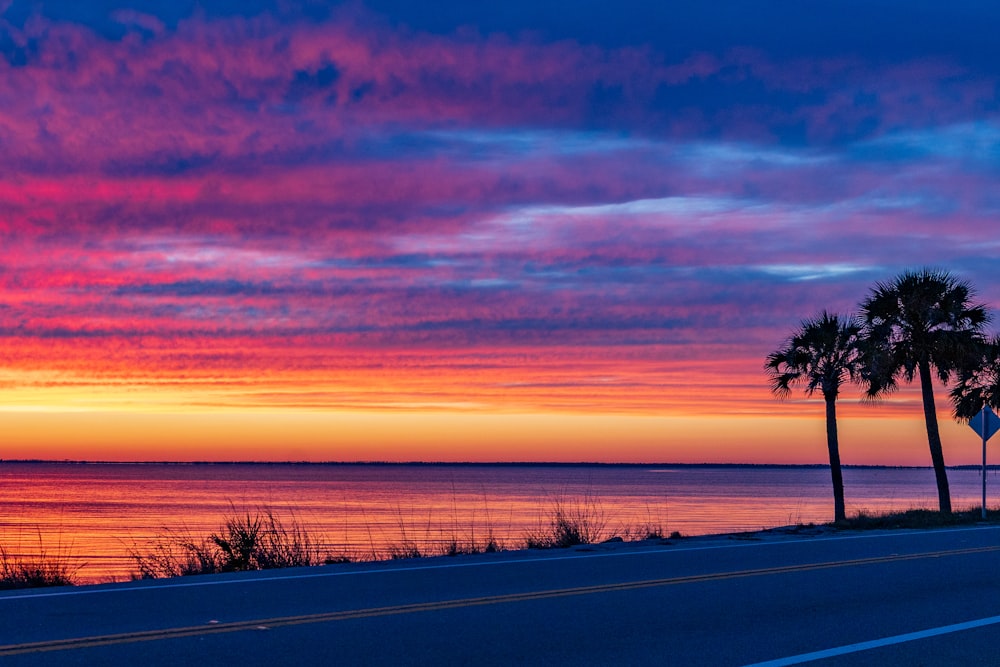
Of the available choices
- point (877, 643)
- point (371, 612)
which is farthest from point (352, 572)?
point (877, 643)

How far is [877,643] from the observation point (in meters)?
9.59

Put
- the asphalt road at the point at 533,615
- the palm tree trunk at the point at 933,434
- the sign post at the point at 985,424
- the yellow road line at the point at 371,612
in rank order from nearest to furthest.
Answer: the asphalt road at the point at 533,615
the yellow road line at the point at 371,612
the sign post at the point at 985,424
the palm tree trunk at the point at 933,434

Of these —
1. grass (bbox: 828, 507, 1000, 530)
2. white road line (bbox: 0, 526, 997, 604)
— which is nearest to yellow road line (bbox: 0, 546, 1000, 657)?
white road line (bbox: 0, 526, 997, 604)

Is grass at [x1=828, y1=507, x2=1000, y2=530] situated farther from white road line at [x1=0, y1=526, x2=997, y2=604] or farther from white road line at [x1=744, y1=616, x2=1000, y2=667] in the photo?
white road line at [x1=744, y1=616, x2=1000, y2=667]

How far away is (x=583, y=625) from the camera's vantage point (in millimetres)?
10289

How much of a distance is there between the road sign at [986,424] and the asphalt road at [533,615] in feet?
37.2

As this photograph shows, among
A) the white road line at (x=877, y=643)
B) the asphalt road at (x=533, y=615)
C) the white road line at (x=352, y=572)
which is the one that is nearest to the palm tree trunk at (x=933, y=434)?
the white road line at (x=352, y=572)

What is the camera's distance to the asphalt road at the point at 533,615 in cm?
887

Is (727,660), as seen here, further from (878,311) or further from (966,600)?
(878,311)

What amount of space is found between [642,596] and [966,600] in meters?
3.41

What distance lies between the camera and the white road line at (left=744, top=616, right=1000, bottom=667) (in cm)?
869

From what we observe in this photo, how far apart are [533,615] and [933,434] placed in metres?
29.5

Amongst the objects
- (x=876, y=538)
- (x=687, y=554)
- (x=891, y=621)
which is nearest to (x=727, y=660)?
(x=891, y=621)

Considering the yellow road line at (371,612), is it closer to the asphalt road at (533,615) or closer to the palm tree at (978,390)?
the asphalt road at (533,615)
